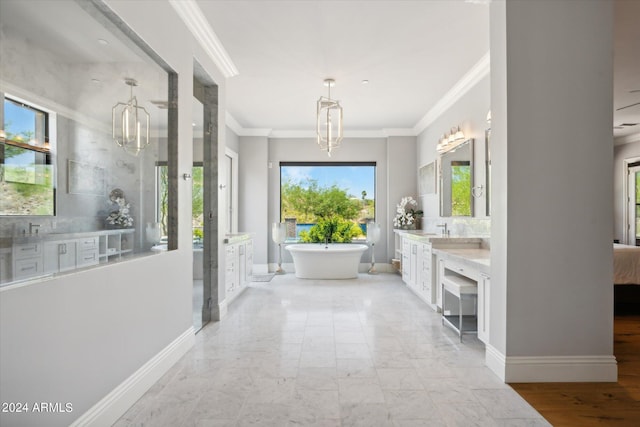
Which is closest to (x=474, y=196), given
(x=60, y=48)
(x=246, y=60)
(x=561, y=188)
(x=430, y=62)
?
(x=430, y=62)

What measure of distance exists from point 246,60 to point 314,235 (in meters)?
4.19

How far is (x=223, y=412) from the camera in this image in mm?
2209

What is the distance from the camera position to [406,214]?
721 centimetres

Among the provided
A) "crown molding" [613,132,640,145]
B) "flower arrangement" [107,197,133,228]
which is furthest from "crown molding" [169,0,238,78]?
"crown molding" [613,132,640,145]

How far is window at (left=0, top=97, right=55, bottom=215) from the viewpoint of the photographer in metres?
1.50

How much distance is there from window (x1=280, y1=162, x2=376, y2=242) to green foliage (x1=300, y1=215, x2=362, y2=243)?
21mm

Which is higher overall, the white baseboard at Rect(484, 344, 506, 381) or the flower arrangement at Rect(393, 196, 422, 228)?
the flower arrangement at Rect(393, 196, 422, 228)

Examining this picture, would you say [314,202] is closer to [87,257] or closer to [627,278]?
[627,278]

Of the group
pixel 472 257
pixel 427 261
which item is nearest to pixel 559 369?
pixel 472 257

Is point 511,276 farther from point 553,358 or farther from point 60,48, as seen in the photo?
point 60,48

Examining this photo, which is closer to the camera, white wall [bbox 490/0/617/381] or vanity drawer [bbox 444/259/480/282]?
white wall [bbox 490/0/617/381]

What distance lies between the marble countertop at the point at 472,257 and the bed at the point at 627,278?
1.90 meters

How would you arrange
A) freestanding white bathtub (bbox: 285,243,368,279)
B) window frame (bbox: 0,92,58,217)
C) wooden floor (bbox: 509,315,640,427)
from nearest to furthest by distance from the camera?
window frame (bbox: 0,92,58,217) < wooden floor (bbox: 509,315,640,427) < freestanding white bathtub (bbox: 285,243,368,279)

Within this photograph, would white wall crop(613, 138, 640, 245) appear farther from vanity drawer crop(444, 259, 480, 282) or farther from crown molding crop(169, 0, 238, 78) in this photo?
crown molding crop(169, 0, 238, 78)
